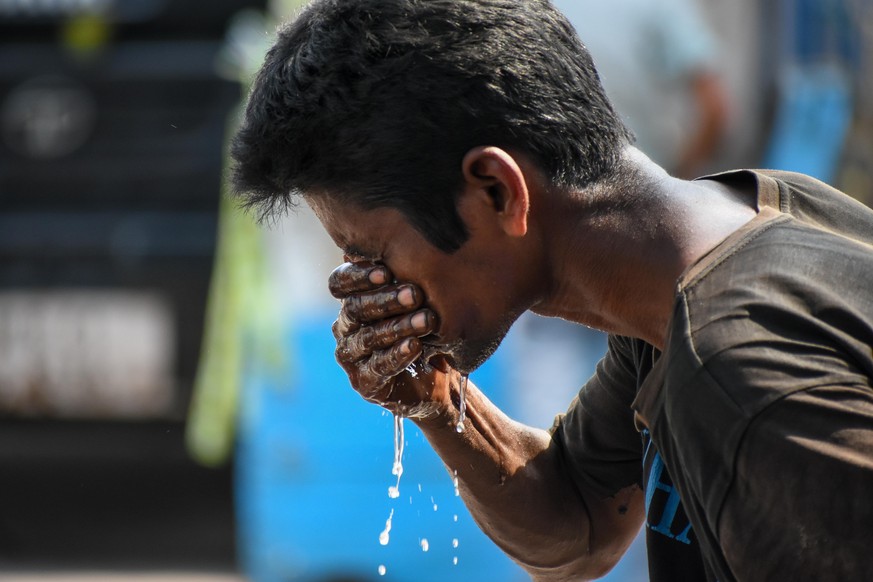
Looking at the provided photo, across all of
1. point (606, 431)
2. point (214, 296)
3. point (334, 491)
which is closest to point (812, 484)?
point (606, 431)

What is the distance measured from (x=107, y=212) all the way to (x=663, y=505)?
12.9 ft

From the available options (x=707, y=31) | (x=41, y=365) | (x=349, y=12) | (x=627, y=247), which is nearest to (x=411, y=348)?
(x=627, y=247)

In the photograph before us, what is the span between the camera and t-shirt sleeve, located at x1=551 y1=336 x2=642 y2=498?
225cm

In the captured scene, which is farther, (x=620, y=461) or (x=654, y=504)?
(x=620, y=461)

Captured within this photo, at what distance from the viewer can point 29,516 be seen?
19.8 feet

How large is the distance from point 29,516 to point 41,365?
1.01 meters

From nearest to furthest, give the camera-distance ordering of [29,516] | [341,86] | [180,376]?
[341,86] → [180,376] → [29,516]

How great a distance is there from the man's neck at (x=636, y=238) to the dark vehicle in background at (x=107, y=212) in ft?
11.8

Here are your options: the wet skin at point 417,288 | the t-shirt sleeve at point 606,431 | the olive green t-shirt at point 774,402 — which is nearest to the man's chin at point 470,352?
the wet skin at point 417,288

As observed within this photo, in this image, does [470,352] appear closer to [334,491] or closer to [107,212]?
[334,491]

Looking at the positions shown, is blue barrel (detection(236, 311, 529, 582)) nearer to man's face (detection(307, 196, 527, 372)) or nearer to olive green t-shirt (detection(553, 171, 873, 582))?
man's face (detection(307, 196, 527, 372))

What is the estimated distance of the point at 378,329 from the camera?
1996mm

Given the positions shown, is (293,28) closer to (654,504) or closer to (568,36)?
(568,36)

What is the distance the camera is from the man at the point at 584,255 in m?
1.44
